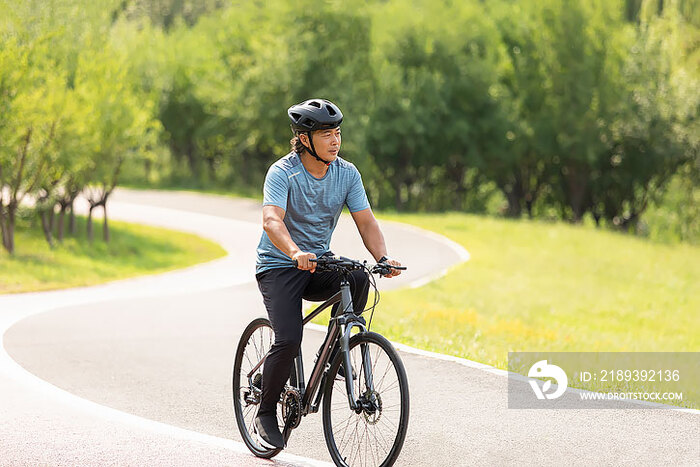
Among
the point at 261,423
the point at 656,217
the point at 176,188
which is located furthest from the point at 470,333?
the point at 176,188

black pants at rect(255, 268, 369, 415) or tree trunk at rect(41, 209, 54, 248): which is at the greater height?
black pants at rect(255, 268, 369, 415)

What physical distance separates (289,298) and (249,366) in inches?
34.8

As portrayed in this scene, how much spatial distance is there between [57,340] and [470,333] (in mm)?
4672

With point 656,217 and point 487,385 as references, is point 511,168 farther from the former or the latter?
Answer: point 487,385

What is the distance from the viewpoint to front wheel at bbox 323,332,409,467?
459 cm

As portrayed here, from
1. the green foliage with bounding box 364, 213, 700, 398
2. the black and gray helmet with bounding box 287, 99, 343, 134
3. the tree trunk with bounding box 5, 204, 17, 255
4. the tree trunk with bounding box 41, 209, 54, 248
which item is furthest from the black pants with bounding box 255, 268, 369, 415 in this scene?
the tree trunk with bounding box 41, 209, 54, 248

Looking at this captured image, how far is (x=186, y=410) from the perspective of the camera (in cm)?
666

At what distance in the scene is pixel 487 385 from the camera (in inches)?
280

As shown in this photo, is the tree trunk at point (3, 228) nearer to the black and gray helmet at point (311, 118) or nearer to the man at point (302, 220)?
the man at point (302, 220)

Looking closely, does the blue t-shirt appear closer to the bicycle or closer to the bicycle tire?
the bicycle

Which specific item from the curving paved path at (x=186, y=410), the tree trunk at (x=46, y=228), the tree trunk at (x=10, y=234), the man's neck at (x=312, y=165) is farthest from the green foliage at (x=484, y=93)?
the man's neck at (x=312, y=165)

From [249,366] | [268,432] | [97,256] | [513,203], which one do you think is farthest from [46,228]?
[513,203]

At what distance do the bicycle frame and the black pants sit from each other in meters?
0.08

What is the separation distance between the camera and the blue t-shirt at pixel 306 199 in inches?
198
